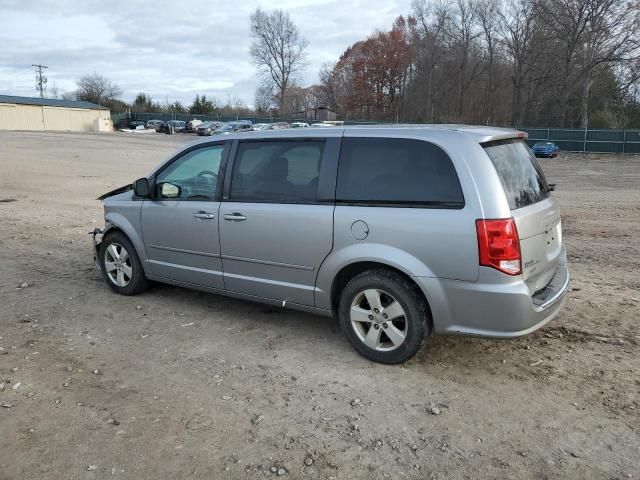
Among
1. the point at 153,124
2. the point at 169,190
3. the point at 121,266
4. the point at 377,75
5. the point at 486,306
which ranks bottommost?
the point at 121,266

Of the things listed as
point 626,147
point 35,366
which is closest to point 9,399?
point 35,366

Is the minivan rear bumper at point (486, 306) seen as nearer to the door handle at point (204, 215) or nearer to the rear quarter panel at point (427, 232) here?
the rear quarter panel at point (427, 232)

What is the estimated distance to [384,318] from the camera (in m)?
3.99

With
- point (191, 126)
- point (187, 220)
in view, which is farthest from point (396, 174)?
point (191, 126)

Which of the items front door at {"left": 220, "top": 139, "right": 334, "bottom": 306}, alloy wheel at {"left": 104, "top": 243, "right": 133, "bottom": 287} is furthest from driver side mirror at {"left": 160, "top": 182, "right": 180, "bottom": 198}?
alloy wheel at {"left": 104, "top": 243, "right": 133, "bottom": 287}

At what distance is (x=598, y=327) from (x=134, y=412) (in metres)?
3.87

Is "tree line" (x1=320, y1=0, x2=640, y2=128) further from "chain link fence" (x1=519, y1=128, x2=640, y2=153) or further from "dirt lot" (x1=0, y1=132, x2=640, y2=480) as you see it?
"dirt lot" (x1=0, y1=132, x2=640, y2=480)

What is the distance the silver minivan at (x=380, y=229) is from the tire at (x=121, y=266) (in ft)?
2.42

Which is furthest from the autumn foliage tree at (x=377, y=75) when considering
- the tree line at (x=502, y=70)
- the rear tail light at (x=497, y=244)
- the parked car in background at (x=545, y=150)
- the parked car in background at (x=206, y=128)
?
the rear tail light at (x=497, y=244)

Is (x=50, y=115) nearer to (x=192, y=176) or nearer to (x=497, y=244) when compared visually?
(x=192, y=176)

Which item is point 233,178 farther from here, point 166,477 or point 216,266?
point 166,477

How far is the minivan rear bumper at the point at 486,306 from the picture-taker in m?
3.54

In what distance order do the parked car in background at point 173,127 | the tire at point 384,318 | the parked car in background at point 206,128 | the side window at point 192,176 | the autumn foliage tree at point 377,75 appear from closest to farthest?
1. the tire at point 384,318
2. the side window at point 192,176
3. the parked car in background at point 206,128
4. the parked car in background at point 173,127
5. the autumn foliage tree at point 377,75

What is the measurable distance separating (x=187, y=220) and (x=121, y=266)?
1.24 metres
